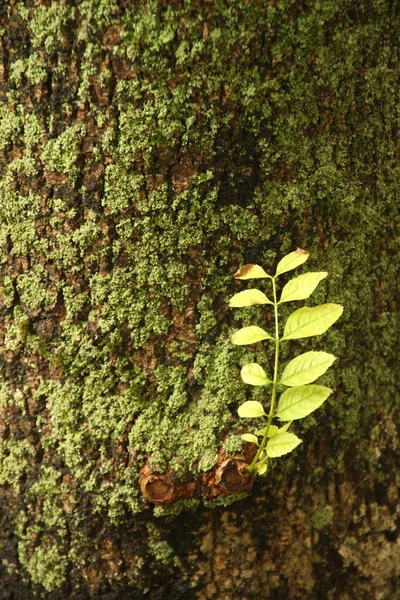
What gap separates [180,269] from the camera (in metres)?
1.09

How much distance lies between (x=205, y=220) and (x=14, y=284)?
16.1 inches

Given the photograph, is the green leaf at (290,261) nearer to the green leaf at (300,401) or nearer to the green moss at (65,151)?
the green leaf at (300,401)

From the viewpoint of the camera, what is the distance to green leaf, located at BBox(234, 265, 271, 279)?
1047 mm

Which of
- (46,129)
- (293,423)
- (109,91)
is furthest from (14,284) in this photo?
(293,423)

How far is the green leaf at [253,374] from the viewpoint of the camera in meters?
1.04

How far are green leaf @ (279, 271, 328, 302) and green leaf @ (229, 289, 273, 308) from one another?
4cm

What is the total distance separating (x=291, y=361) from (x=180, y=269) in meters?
0.28

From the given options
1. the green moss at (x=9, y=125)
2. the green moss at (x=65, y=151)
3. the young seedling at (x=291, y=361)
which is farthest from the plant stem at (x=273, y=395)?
the green moss at (x=9, y=125)

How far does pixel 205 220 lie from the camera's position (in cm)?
108

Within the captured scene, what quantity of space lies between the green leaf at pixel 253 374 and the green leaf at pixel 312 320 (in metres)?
0.08

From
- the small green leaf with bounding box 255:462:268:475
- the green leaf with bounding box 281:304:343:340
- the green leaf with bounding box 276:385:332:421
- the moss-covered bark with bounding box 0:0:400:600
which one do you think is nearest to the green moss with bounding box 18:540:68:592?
the moss-covered bark with bounding box 0:0:400:600

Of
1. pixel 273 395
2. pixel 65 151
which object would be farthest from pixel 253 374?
pixel 65 151

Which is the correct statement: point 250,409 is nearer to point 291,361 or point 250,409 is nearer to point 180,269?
point 291,361

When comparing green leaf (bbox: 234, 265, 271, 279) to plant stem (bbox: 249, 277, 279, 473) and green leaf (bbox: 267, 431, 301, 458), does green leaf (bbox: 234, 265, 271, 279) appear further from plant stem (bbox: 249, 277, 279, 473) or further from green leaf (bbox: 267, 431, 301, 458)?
green leaf (bbox: 267, 431, 301, 458)
